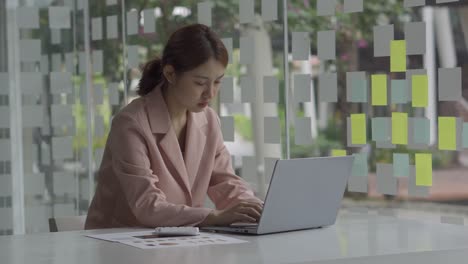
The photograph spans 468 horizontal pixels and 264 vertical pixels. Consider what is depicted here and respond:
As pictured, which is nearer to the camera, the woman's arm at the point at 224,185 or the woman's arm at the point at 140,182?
the woman's arm at the point at 140,182

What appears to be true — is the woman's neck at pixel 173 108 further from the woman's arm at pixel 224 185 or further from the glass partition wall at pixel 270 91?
the glass partition wall at pixel 270 91

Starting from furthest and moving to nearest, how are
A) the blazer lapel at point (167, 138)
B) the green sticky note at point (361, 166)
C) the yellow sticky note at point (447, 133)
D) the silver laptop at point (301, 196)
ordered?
the green sticky note at point (361, 166) → the yellow sticky note at point (447, 133) → the blazer lapel at point (167, 138) → the silver laptop at point (301, 196)

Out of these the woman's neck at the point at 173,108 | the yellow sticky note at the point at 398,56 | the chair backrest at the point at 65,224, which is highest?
the yellow sticky note at the point at 398,56

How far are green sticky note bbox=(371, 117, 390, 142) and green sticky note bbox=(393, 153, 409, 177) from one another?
85mm

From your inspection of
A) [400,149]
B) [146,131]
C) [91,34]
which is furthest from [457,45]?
[91,34]

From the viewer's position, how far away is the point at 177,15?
505 cm

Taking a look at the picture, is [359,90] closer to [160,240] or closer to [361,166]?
[361,166]

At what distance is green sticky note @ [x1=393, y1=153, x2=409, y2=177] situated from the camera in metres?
3.72

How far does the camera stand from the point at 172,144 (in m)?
3.27

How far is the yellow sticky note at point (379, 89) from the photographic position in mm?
3771

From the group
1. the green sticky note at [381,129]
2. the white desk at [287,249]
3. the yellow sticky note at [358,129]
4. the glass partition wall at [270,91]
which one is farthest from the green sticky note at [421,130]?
the white desk at [287,249]

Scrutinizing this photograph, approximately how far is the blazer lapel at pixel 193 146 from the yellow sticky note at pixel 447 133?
2.96 feet

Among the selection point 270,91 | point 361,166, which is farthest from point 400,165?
point 270,91

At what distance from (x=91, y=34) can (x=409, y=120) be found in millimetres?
2560
